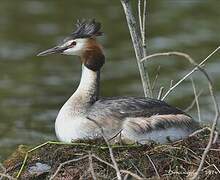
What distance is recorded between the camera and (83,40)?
10.3 m

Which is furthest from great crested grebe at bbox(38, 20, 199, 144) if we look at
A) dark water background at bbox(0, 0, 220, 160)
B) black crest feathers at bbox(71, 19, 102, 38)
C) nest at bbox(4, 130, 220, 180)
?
dark water background at bbox(0, 0, 220, 160)

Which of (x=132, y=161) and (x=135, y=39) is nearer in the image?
(x=132, y=161)

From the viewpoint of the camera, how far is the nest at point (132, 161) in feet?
30.6

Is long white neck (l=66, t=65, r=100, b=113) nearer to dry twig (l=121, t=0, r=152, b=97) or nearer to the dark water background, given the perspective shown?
dry twig (l=121, t=0, r=152, b=97)

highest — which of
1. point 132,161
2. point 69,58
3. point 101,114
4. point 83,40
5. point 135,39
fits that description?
point 83,40

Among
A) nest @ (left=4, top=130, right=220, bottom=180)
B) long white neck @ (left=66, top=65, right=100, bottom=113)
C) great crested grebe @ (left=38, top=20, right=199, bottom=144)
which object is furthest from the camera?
long white neck @ (left=66, top=65, right=100, bottom=113)

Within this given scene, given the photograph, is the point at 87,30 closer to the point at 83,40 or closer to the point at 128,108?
the point at 83,40

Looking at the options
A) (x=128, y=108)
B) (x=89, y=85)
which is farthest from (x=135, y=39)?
(x=128, y=108)

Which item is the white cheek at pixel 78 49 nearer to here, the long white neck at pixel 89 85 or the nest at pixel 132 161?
the long white neck at pixel 89 85

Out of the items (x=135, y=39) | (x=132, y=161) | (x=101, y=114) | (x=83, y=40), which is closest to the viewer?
(x=132, y=161)

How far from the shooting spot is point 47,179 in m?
9.44

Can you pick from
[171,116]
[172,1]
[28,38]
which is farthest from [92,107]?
[172,1]

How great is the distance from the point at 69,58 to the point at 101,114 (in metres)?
9.84

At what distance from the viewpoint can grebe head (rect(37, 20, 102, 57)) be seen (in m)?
10.3
